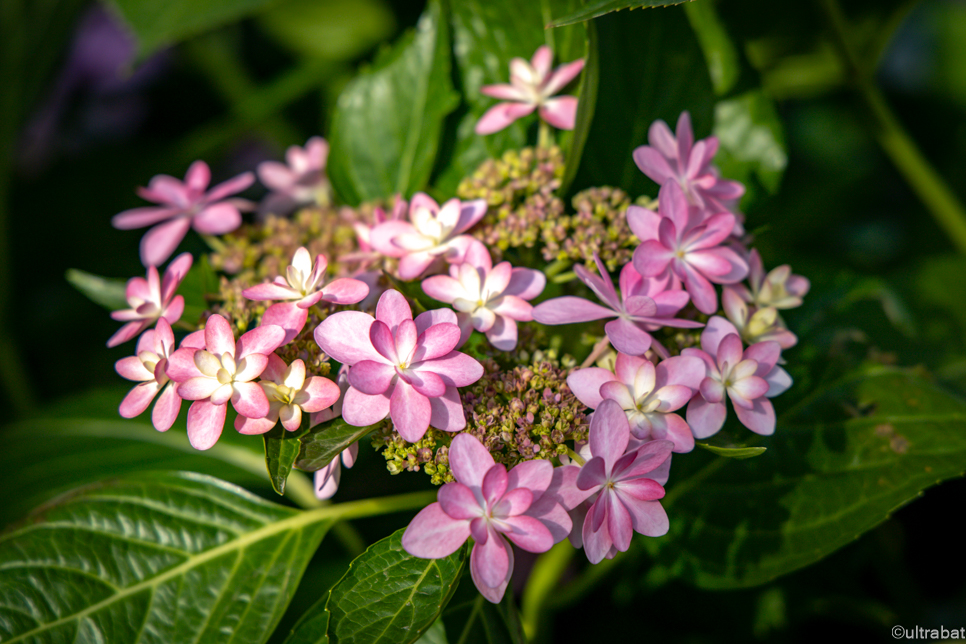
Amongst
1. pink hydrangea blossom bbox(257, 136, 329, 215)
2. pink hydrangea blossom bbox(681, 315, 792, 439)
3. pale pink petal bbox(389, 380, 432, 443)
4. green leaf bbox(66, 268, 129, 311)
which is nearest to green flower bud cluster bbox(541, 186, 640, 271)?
pink hydrangea blossom bbox(681, 315, 792, 439)

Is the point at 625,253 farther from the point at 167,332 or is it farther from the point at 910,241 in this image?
the point at 910,241

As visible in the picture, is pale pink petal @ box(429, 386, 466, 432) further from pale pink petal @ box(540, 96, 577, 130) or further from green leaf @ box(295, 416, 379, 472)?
pale pink petal @ box(540, 96, 577, 130)

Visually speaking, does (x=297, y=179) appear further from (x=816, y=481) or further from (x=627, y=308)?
(x=816, y=481)

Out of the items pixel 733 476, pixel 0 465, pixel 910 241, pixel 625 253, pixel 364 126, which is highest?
pixel 364 126

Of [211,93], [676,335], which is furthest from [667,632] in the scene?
[211,93]

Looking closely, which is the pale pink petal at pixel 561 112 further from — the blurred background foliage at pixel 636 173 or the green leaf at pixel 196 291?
the green leaf at pixel 196 291

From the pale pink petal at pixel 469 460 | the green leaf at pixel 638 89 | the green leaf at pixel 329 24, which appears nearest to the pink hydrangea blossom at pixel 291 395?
the pale pink petal at pixel 469 460
